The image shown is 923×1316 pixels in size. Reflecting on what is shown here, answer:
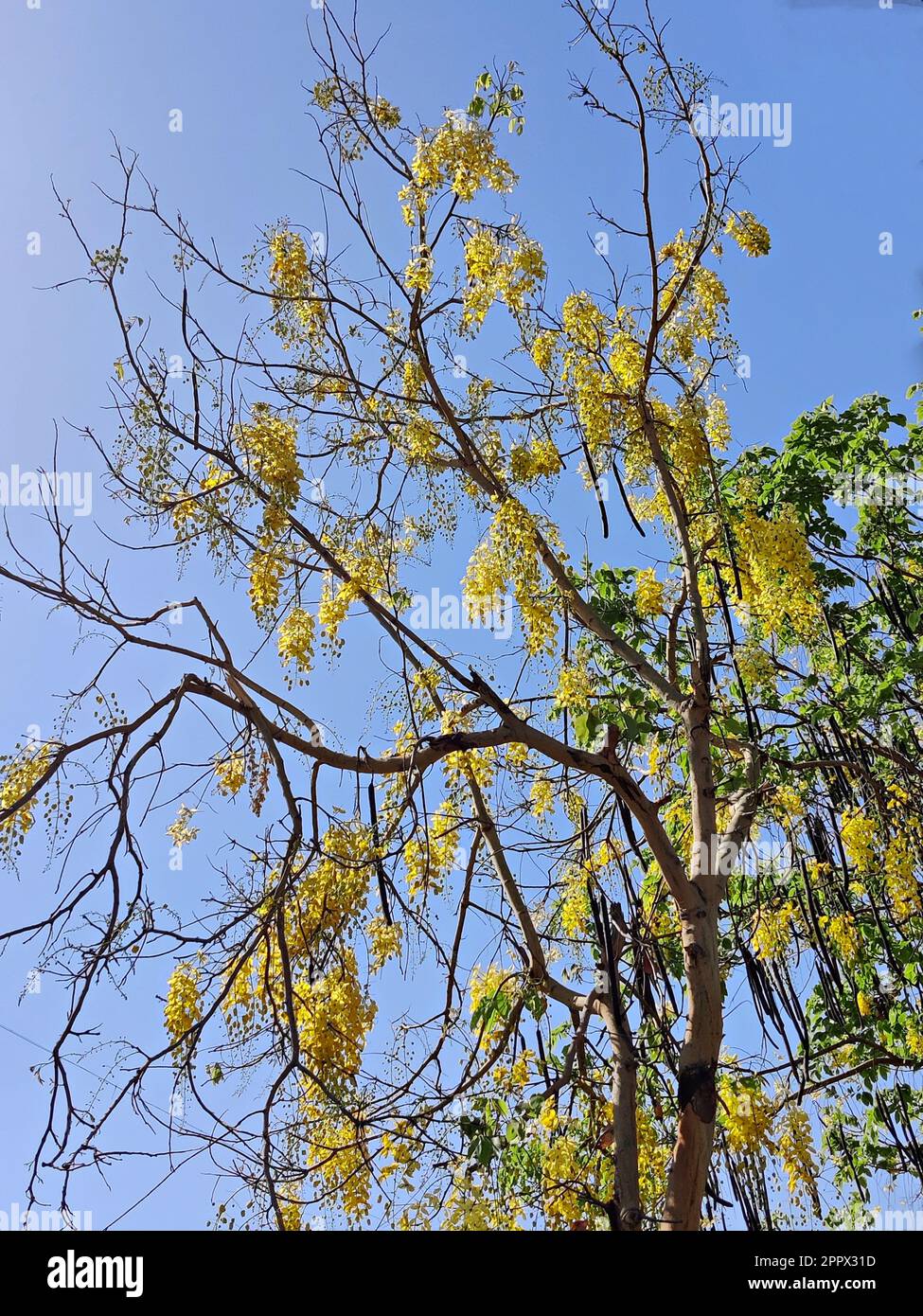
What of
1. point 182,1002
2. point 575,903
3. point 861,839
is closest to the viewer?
point 182,1002

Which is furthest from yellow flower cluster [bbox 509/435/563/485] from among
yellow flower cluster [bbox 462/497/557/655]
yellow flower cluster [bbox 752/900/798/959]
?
yellow flower cluster [bbox 752/900/798/959]

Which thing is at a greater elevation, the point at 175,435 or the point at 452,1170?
the point at 175,435

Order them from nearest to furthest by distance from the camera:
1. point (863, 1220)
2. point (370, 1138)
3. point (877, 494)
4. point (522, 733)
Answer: point (370, 1138), point (522, 733), point (863, 1220), point (877, 494)

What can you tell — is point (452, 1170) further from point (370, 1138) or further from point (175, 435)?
point (175, 435)

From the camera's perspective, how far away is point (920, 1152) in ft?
16.1

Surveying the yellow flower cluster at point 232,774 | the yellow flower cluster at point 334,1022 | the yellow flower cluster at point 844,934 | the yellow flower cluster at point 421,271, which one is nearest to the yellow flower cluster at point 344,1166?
the yellow flower cluster at point 334,1022

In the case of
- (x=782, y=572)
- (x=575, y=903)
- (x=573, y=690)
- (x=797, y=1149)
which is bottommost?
(x=797, y=1149)

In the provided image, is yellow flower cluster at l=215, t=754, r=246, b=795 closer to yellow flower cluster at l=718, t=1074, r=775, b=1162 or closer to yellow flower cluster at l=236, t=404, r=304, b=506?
yellow flower cluster at l=236, t=404, r=304, b=506

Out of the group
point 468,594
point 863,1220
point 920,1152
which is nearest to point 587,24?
point 468,594

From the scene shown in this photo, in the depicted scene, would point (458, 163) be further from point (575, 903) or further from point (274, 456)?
point (575, 903)

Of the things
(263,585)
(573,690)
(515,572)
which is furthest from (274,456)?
(573,690)

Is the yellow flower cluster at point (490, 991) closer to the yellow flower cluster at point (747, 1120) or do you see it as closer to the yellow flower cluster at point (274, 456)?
the yellow flower cluster at point (747, 1120)

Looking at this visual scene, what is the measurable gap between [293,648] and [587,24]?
2.78 meters

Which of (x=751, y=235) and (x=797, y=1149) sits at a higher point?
(x=751, y=235)
